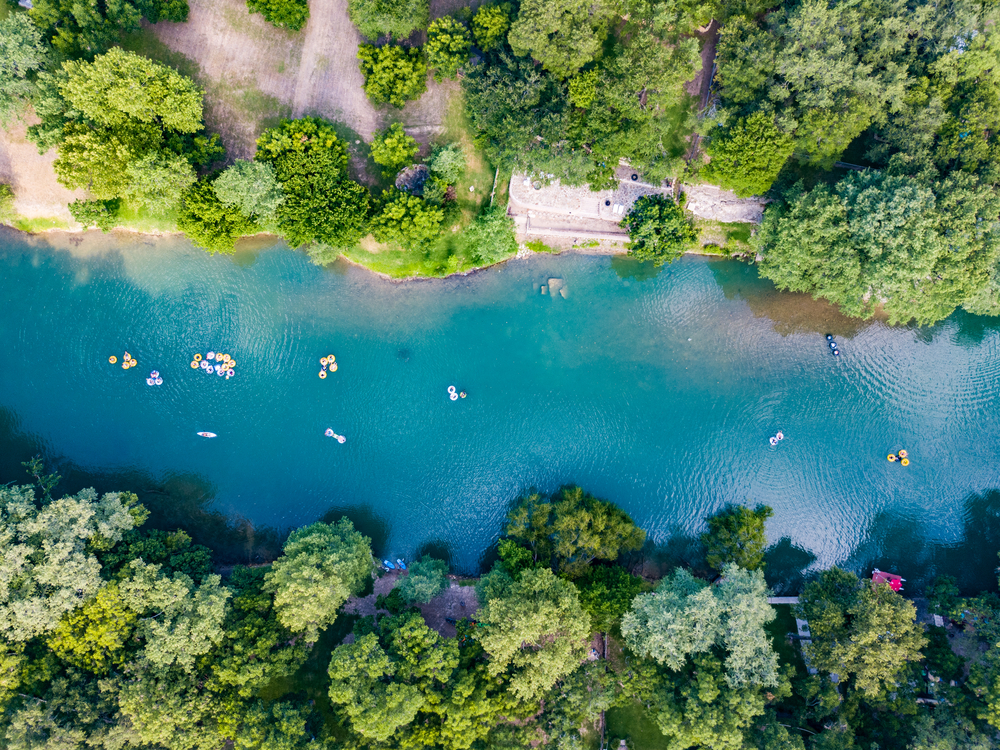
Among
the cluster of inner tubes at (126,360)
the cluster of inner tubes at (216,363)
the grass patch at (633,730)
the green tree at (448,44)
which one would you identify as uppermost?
the green tree at (448,44)

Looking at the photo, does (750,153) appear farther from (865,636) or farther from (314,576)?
(314,576)

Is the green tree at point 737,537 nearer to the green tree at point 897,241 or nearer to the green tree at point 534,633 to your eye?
the green tree at point 534,633

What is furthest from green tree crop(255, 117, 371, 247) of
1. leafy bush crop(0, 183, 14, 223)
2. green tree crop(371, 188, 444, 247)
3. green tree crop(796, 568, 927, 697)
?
green tree crop(796, 568, 927, 697)

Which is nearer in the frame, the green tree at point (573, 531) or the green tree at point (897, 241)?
the green tree at point (897, 241)

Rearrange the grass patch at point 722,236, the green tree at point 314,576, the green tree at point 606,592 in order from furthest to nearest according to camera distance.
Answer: the grass patch at point 722,236 < the green tree at point 606,592 < the green tree at point 314,576

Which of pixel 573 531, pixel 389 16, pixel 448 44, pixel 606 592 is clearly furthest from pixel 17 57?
pixel 606 592

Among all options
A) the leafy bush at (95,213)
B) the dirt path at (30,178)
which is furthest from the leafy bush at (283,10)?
the dirt path at (30,178)

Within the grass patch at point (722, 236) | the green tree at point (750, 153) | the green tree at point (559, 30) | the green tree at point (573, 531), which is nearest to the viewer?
the green tree at point (559, 30)
